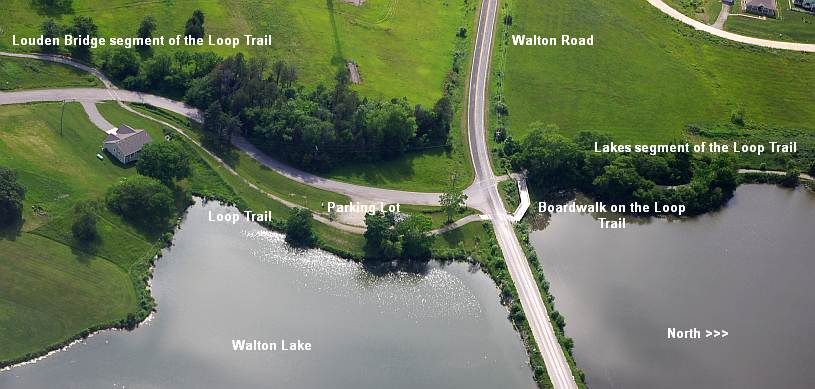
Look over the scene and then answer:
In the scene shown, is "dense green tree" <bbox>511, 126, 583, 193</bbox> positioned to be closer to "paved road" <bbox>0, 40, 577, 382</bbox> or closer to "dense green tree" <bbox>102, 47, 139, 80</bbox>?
"paved road" <bbox>0, 40, 577, 382</bbox>

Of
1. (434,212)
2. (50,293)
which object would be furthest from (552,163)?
(50,293)

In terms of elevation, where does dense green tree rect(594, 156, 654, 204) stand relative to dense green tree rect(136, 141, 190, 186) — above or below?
below

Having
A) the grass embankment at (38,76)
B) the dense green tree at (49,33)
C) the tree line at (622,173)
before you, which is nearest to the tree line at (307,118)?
the tree line at (622,173)

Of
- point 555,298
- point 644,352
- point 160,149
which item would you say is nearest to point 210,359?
point 160,149

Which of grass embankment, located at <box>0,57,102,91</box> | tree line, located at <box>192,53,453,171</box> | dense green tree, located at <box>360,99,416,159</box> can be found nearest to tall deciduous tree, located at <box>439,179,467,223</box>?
dense green tree, located at <box>360,99,416,159</box>

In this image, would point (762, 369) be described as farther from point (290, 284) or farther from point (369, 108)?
point (369, 108)
